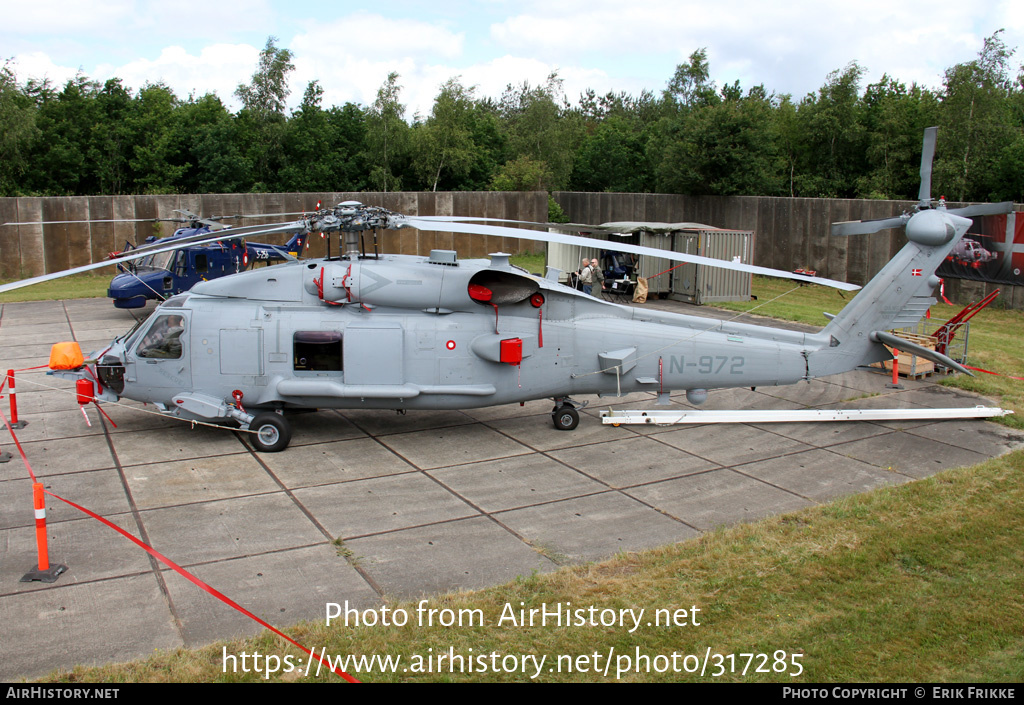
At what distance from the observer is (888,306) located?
12.3 meters

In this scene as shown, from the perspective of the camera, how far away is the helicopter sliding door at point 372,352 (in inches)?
452

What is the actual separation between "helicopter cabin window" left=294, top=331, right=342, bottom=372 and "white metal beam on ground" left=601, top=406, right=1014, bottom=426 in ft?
14.8

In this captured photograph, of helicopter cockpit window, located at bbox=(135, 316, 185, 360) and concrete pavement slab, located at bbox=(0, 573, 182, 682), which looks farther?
helicopter cockpit window, located at bbox=(135, 316, 185, 360)

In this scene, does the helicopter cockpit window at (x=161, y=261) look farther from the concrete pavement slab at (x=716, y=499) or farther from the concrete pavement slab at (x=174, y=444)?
the concrete pavement slab at (x=716, y=499)

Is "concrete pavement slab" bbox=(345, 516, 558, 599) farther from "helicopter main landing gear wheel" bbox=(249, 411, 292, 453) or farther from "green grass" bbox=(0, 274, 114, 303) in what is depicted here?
"green grass" bbox=(0, 274, 114, 303)

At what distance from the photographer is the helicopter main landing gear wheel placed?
11.3 metres

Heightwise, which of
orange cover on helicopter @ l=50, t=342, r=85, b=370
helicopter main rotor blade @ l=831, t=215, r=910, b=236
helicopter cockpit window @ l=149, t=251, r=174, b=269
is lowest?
orange cover on helicopter @ l=50, t=342, r=85, b=370

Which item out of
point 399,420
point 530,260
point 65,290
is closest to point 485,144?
point 530,260

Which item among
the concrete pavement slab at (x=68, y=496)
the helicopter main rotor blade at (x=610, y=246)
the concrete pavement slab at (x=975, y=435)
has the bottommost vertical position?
the concrete pavement slab at (x=68, y=496)

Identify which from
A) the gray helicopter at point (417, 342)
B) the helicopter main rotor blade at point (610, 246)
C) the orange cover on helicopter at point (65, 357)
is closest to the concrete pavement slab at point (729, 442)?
the gray helicopter at point (417, 342)

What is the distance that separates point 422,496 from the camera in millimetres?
9914

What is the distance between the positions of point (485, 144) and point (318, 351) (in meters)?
42.3

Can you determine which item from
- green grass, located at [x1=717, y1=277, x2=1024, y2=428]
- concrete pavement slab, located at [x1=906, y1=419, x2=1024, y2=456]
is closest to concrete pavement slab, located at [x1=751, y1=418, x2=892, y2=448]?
concrete pavement slab, located at [x1=906, y1=419, x2=1024, y2=456]

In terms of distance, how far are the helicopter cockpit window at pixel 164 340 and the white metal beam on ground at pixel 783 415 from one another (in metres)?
6.79
